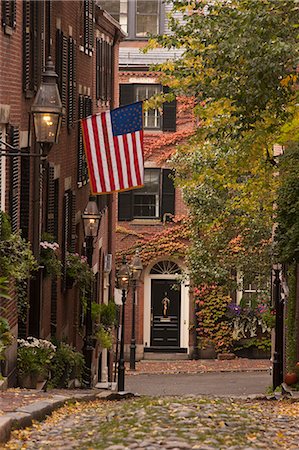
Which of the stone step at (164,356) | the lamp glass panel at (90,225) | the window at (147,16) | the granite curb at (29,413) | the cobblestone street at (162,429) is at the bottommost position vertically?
the cobblestone street at (162,429)

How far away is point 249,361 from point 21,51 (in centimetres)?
2448

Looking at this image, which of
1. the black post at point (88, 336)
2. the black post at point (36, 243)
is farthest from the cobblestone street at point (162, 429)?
the black post at point (88, 336)

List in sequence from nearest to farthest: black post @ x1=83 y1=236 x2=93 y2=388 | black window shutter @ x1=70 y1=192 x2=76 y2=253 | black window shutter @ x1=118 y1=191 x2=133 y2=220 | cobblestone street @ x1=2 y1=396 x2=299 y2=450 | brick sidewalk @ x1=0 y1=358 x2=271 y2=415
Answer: cobblestone street @ x1=2 y1=396 x2=299 y2=450 < black post @ x1=83 y1=236 x2=93 y2=388 < black window shutter @ x1=70 y1=192 x2=76 y2=253 < brick sidewalk @ x1=0 y1=358 x2=271 y2=415 < black window shutter @ x1=118 y1=191 x2=133 y2=220

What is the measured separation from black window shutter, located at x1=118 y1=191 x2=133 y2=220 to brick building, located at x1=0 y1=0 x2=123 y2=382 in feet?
19.6

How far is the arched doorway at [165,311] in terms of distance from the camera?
4375 centimetres

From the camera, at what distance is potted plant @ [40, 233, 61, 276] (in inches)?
841

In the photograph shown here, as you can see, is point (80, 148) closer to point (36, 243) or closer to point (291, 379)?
point (291, 379)

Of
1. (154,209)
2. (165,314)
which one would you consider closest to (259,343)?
(165,314)

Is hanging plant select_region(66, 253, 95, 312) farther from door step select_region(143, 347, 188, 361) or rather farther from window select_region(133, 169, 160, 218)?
window select_region(133, 169, 160, 218)

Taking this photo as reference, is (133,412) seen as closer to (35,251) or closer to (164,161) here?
(35,251)

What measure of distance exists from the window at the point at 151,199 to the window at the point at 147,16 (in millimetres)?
5240

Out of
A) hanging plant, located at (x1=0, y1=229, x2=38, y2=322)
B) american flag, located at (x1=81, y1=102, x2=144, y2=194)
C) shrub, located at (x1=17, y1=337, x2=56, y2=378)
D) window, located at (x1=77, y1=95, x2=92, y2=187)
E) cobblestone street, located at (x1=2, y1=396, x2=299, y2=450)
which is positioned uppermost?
window, located at (x1=77, y1=95, x2=92, y2=187)

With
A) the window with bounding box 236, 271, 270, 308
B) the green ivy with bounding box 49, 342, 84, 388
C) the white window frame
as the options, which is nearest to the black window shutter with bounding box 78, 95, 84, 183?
the green ivy with bounding box 49, 342, 84, 388

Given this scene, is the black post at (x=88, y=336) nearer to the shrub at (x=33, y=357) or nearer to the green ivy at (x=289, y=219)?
the green ivy at (x=289, y=219)
